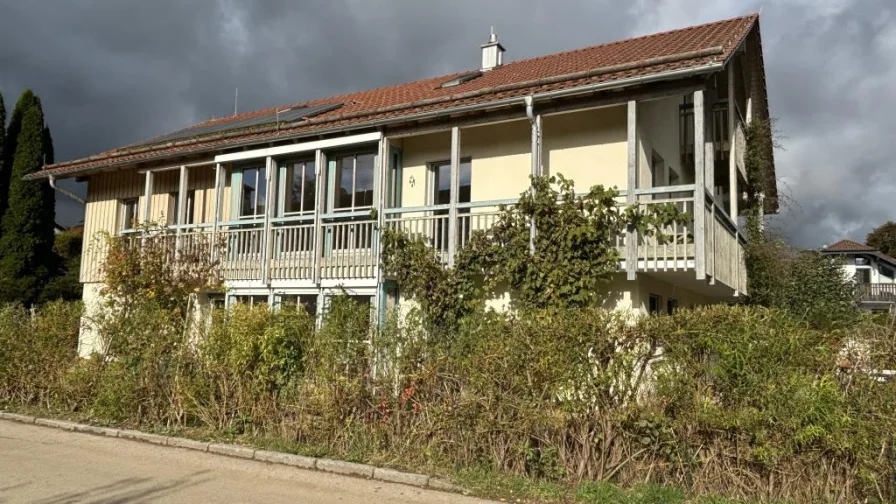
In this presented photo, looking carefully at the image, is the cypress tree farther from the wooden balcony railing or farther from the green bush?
the wooden balcony railing

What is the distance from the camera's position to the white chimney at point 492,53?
17188 mm

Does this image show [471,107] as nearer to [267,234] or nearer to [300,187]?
[267,234]

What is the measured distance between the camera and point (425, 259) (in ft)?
35.1

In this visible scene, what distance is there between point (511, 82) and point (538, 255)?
189 inches

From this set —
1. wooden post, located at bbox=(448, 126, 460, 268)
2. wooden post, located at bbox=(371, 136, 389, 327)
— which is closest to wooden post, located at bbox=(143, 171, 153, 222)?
wooden post, located at bbox=(371, 136, 389, 327)

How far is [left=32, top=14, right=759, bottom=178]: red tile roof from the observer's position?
956 cm

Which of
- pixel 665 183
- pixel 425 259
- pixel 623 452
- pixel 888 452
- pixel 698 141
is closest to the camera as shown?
pixel 888 452

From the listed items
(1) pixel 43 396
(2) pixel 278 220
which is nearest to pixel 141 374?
(1) pixel 43 396

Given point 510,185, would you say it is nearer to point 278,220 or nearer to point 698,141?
point 698,141

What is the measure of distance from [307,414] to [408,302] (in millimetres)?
3646

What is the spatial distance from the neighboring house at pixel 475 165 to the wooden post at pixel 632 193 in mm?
27

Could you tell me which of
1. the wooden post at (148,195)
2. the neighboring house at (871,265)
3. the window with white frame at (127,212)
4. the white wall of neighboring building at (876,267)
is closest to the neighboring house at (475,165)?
the wooden post at (148,195)

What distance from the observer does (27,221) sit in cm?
2070

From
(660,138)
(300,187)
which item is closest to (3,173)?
(300,187)
